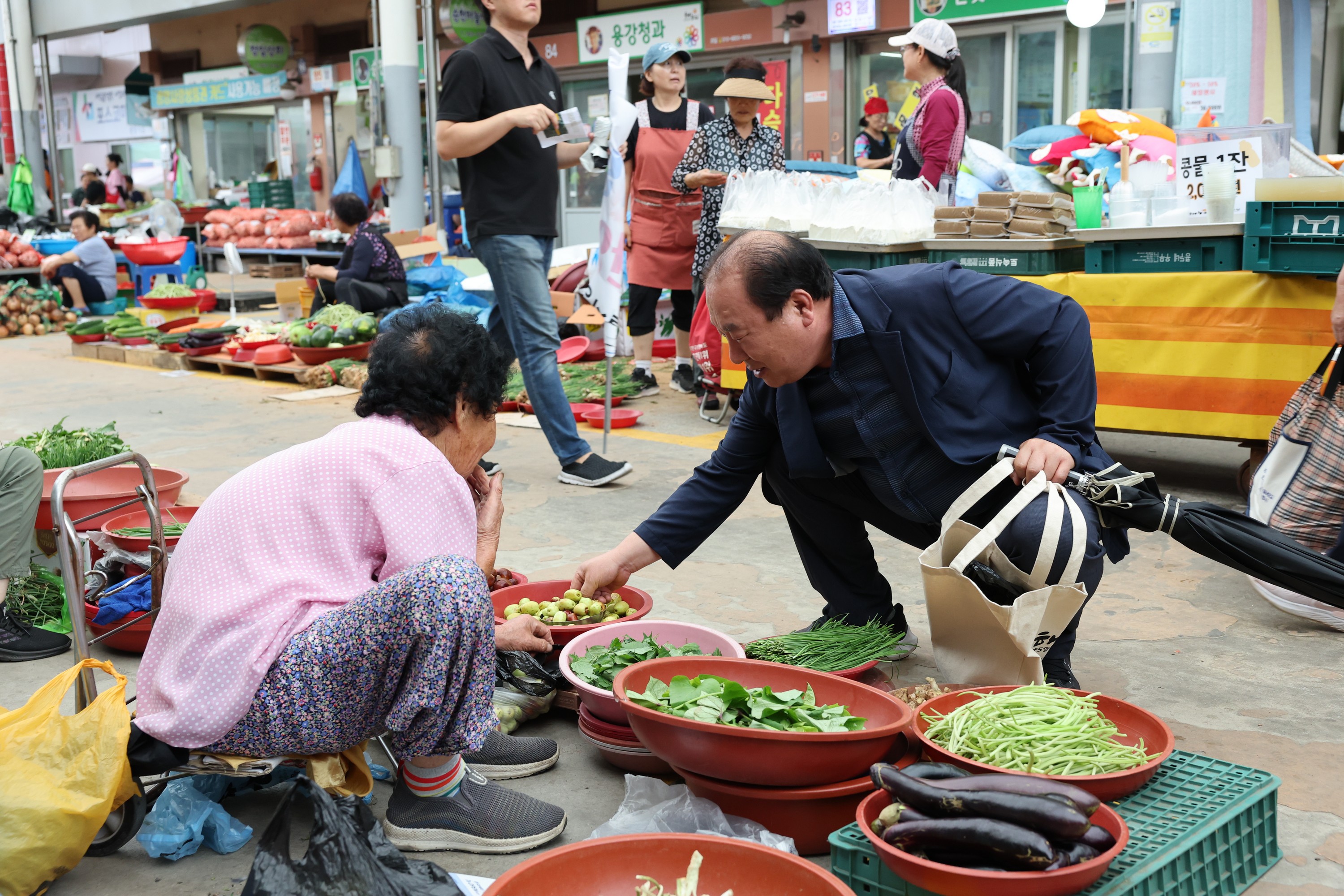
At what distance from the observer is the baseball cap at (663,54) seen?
677 cm

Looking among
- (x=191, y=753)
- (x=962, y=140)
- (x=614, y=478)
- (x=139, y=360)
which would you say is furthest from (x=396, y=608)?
(x=139, y=360)

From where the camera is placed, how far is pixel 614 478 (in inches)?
198

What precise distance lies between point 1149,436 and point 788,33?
7.89 meters

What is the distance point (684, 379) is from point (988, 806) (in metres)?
5.76

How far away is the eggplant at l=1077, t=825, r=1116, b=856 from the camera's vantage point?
1.73 meters

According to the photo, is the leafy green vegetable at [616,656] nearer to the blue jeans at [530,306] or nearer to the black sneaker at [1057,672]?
the black sneaker at [1057,672]

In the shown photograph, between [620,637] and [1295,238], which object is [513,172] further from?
[1295,238]

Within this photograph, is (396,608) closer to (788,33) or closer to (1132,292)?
(1132,292)

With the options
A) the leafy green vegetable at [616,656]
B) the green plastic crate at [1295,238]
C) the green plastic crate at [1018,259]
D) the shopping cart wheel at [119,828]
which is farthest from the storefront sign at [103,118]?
the shopping cart wheel at [119,828]

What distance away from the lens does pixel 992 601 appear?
244 centimetres

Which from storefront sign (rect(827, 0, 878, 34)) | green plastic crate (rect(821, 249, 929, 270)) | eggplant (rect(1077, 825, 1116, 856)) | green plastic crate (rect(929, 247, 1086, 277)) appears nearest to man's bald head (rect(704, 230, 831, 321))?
eggplant (rect(1077, 825, 1116, 856))

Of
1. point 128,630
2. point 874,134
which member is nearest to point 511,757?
point 128,630

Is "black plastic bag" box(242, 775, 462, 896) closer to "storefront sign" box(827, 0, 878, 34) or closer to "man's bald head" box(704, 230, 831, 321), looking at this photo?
"man's bald head" box(704, 230, 831, 321)

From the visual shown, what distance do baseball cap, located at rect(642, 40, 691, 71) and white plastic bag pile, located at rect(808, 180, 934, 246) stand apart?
5.69 feet
